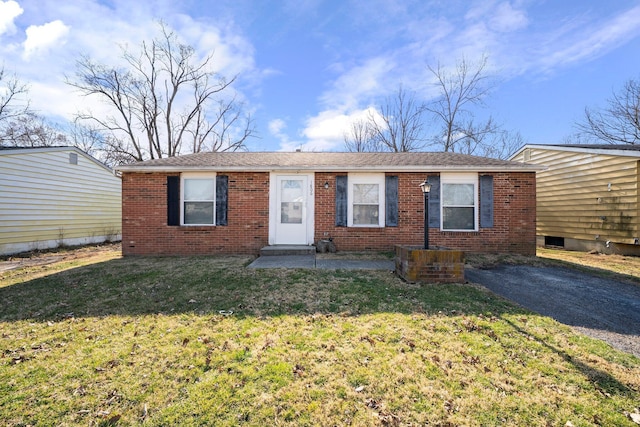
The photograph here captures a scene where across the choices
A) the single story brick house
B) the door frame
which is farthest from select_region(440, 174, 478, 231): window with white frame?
the door frame

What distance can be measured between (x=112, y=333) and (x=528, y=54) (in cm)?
1579

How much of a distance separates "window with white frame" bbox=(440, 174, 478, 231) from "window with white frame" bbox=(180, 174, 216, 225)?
7.26 metres

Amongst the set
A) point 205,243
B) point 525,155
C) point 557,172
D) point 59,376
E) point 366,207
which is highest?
point 525,155

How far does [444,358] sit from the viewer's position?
2656mm

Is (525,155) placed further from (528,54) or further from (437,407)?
(437,407)

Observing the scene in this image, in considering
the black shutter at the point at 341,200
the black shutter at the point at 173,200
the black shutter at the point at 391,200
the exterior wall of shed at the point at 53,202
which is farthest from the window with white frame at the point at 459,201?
the exterior wall of shed at the point at 53,202

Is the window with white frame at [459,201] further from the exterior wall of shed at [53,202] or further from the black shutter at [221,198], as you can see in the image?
the exterior wall of shed at [53,202]

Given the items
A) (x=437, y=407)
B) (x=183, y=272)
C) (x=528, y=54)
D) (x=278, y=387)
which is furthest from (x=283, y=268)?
(x=528, y=54)

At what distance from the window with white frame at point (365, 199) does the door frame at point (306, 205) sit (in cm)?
117

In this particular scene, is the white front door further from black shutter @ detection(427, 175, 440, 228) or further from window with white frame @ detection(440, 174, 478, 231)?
window with white frame @ detection(440, 174, 478, 231)

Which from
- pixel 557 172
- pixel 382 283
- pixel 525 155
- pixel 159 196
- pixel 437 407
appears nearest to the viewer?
pixel 437 407

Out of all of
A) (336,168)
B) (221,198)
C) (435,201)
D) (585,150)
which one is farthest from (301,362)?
(585,150)

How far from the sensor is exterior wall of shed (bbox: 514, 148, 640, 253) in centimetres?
841

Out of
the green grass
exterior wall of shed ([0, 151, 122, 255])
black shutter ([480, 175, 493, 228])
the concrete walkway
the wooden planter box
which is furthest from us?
exterior wall of shed ([0, 151, 122, 255])
